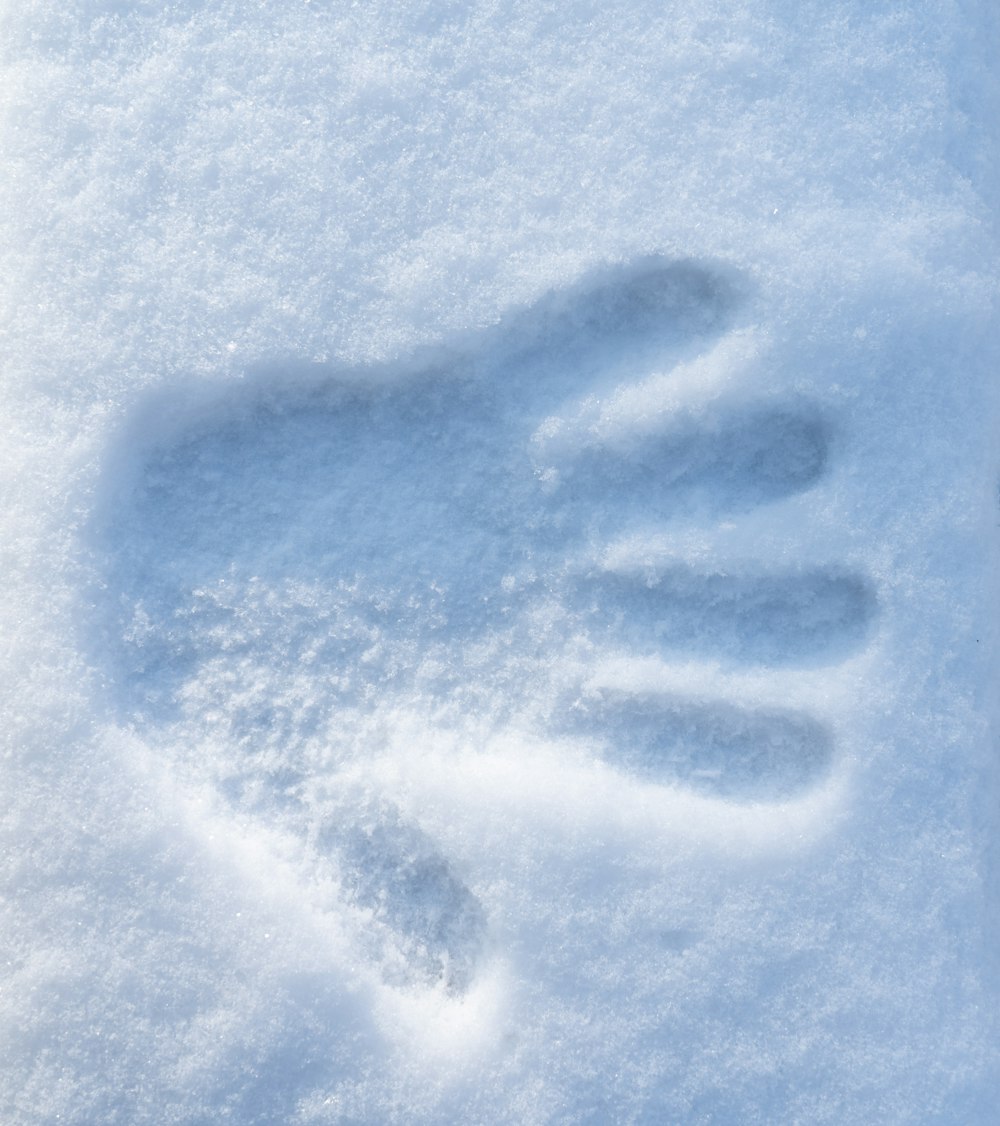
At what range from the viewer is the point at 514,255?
3.31ft

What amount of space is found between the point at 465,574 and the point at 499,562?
0.04 meters

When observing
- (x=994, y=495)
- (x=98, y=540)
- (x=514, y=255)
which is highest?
(x=514, y=255)

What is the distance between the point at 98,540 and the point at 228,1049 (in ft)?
2.00

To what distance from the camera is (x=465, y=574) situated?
1039mm

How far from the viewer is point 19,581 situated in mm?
999

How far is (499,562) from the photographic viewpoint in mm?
1040

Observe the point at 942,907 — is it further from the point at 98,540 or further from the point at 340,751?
the point at 98,540

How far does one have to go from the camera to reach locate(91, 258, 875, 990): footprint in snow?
1.03m

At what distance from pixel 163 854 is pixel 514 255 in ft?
2.67

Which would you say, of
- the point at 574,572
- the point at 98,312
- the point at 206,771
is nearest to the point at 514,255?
the point at 574,572

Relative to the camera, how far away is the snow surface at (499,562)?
39.2 inches

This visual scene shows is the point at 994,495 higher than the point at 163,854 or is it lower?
higher

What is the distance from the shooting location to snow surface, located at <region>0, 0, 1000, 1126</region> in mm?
995

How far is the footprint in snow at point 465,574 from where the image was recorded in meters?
1.03
